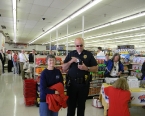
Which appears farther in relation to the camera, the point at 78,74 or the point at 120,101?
the point at 120,101

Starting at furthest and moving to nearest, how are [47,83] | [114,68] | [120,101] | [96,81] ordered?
[96,81]
[114,68]
[120,101]
[47,83]

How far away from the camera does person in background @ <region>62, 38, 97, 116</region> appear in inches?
91.6

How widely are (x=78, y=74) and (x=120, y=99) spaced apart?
1.03 m

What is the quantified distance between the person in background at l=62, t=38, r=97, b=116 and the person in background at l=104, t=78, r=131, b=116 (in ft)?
2.18

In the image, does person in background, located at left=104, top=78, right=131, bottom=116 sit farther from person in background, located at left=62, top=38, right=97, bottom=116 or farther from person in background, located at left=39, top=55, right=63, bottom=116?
person in background, located at left=39, top=55, right=63, bottom=116

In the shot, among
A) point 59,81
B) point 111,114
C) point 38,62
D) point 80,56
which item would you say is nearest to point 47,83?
point 59,81

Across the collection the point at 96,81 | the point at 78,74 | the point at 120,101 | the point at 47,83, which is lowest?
the point at 96,81

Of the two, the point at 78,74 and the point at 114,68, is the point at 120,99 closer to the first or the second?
the point at 78,74

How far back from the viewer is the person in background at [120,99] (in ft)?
8.57

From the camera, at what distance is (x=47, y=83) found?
215cm

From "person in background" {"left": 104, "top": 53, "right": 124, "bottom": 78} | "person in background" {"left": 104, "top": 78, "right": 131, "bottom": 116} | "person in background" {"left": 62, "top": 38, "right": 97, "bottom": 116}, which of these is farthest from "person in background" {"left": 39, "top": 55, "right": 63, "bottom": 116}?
"person in background" {"left": 104, "top": 53, "right": 124, "bottom": 78}

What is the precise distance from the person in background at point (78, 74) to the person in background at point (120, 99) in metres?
0.66

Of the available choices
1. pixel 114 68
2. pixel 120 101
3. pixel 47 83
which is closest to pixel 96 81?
pixel 114 68

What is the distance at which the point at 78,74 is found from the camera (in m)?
2.35
